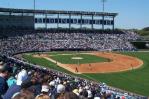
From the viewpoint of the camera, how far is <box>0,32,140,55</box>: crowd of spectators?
315 ft

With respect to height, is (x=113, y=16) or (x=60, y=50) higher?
(x=113, y=16)

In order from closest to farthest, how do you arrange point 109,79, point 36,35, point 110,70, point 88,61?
point 109,79
point 110,70
point 88,61
point 36,35

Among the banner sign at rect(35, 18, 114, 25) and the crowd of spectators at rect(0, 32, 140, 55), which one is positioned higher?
the banner sign at rect(35, 18, 114, 25)

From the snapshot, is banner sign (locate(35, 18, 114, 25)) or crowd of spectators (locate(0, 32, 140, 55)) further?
banner sign (locate(35, 18, 114, 25))

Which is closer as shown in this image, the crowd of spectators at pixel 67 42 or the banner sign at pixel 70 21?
the crowd of spectators at pixel 67 42

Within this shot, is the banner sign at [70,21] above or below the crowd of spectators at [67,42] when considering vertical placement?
above

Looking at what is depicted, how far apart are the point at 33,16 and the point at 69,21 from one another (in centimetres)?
1003

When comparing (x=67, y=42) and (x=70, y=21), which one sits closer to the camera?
(x=67, y=42)

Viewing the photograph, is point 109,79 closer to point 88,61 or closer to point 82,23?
point 88,61

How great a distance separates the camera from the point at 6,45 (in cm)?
9212

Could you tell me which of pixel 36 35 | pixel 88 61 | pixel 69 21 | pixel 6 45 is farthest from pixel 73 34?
pixel 88 61

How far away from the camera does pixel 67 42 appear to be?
343ft

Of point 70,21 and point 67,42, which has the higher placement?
point 70,21

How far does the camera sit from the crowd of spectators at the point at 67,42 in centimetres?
9606
